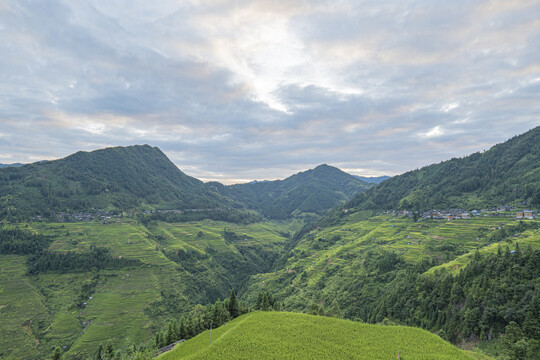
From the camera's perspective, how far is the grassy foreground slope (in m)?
32.8

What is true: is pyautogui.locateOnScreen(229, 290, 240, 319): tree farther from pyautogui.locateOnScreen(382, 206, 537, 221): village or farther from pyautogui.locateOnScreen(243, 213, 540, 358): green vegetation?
pyautogui.locateOnScreen(382, 206, 537, 221): village

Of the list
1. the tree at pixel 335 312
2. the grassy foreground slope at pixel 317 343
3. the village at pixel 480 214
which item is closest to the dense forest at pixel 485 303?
the grassy foreground slope at pixel 317 343

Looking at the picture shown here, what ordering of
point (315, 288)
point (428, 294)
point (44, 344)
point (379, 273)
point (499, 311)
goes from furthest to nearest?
point (315, 288) < point (379, 273) < point (44, 344) < point (428, 294) < point (499, 311)

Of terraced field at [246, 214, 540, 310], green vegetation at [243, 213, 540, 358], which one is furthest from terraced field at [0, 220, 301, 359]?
terraced field at [246, 214, 540, 310]

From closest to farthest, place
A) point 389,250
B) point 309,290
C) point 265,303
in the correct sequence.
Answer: point 265,303 → point 389,250 → point 309,290

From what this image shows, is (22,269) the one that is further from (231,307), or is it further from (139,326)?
(231,307)

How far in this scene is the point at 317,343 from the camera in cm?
3562

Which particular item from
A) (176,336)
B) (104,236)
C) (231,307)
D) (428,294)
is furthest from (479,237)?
(104,236)

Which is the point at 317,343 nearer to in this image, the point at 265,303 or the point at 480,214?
the point at 265,303

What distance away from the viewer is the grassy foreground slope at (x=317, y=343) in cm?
3275

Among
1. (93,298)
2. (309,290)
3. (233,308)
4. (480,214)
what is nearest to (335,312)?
(233,308)

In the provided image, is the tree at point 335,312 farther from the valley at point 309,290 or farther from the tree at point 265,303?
the tree at point 265,303

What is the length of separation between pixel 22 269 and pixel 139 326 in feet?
332

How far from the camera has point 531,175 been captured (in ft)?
600
